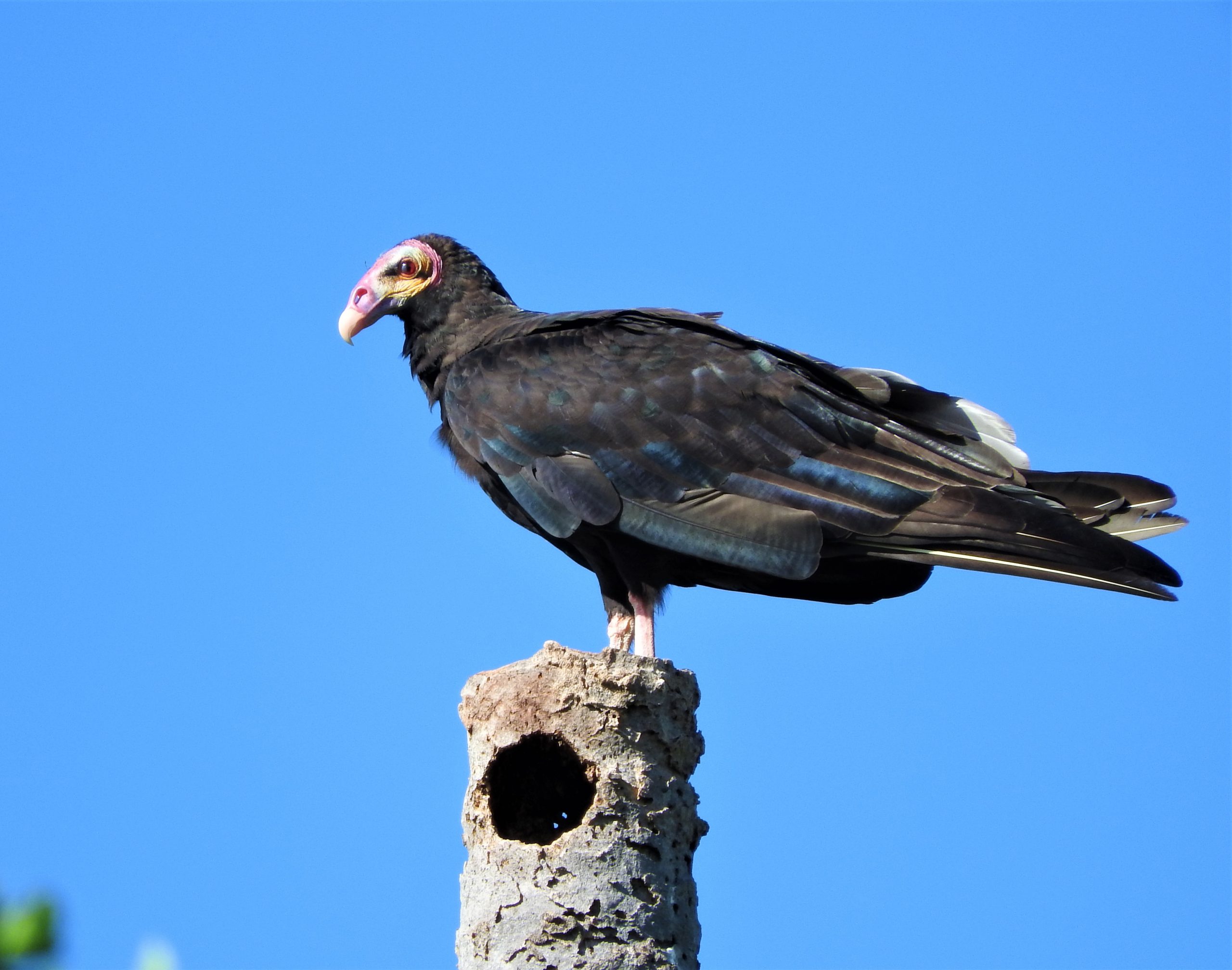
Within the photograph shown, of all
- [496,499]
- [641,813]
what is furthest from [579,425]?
[641,813]

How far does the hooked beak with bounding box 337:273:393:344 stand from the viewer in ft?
24.6

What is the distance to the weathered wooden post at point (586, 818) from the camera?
190 inches

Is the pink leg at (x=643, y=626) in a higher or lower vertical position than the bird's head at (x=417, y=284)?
lower

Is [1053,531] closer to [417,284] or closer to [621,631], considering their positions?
[621,631]

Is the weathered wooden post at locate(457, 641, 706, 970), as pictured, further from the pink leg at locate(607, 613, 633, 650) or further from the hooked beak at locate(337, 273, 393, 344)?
the hooked beak at locate(337, 273, 393, 344)

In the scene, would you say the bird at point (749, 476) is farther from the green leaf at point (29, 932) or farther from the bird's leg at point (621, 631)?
the green leaf at point (29, 932)

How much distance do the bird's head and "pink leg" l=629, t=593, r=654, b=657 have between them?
2.13 metres

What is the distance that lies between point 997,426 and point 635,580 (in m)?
1.84

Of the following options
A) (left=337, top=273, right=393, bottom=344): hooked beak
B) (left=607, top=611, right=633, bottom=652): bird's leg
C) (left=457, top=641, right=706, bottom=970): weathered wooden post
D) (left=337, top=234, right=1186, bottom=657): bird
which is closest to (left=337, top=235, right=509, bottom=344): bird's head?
(left=337, top=273, right=393, bottom=344): hooked beak

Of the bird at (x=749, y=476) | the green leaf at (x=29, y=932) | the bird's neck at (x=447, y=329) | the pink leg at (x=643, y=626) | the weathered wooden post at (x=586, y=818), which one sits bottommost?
the green leaf at (x=29, y=932)

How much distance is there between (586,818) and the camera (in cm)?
502

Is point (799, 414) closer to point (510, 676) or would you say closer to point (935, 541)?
point (935, 541)

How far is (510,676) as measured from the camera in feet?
17.4

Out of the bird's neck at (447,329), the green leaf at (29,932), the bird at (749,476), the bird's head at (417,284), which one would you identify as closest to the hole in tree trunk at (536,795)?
the bird at (749,476)
